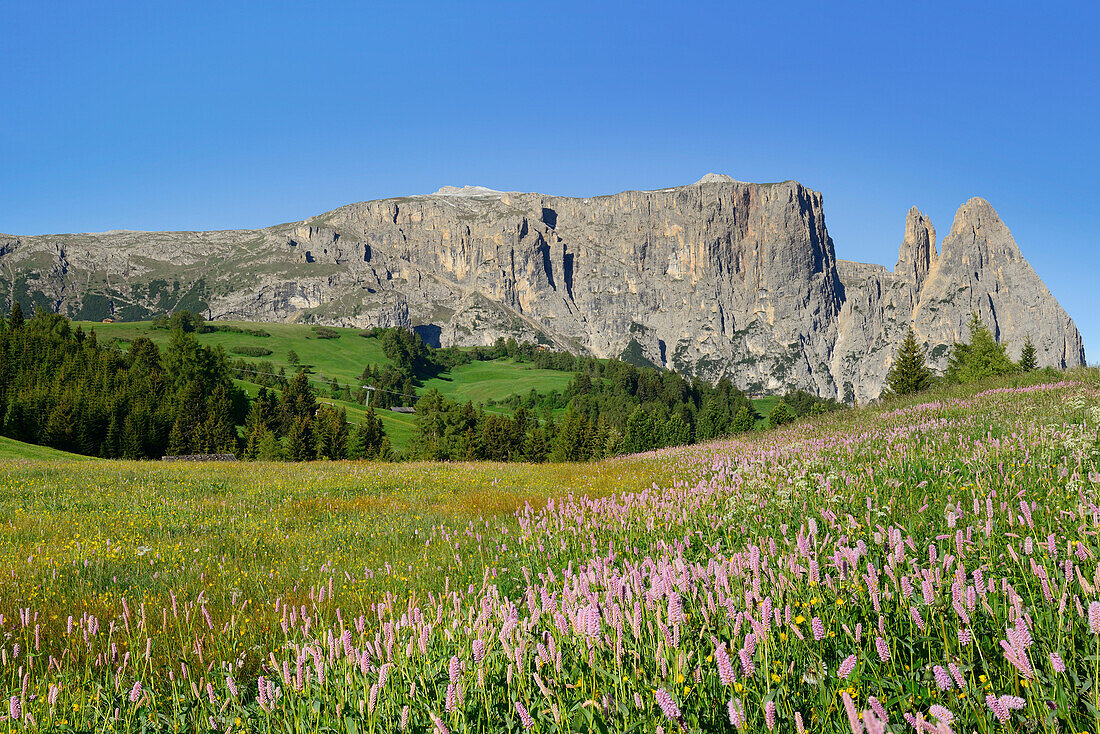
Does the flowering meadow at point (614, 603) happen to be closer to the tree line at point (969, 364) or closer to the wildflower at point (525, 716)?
the wildflower at point (525, 716)

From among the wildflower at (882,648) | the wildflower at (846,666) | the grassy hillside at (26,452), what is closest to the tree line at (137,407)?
the grassy hillside at (26,452)

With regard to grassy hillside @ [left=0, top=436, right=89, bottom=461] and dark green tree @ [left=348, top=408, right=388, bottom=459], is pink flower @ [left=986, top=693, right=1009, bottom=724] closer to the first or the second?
grassy hillside @ [left=0, top=436, right=89, bottom=461]

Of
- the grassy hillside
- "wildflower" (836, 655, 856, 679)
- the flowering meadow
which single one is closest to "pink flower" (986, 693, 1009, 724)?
the flowering meadow

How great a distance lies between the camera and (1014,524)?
17.4ft

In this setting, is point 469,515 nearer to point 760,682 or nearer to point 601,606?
point 601,606

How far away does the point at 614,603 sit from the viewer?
3631mm

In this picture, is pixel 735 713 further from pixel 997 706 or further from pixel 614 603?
pixel 614 603

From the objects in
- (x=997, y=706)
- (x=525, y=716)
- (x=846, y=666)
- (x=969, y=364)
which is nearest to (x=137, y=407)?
(x=525, y=716)

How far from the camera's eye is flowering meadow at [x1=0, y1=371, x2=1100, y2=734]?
2.88 m

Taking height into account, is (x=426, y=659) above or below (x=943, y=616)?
below

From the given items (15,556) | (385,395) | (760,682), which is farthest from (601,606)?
(385,395)

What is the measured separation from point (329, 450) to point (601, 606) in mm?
101976

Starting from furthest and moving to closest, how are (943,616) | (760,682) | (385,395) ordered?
(385,395)
(943,616)
(760,682)

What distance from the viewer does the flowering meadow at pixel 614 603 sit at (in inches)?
113
